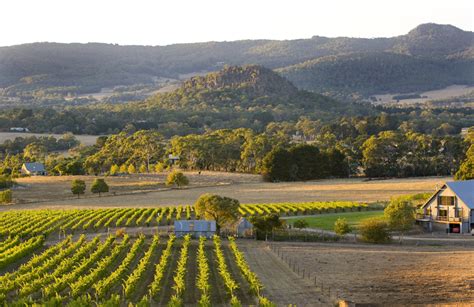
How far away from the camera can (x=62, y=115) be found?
19775 cm

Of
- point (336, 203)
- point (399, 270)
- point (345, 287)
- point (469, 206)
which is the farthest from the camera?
point (336, 203)

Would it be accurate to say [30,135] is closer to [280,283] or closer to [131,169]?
[131,169]

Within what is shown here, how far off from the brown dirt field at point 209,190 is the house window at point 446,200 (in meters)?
20.2

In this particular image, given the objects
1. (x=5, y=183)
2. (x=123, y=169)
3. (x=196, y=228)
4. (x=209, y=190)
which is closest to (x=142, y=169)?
(x=123, y=169)

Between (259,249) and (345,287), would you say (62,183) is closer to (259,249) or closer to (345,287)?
(259,249)

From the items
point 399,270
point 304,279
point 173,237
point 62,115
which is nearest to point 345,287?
point 304,279

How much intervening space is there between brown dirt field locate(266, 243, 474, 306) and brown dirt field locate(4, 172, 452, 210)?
31.8m

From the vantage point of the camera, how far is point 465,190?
5728 cm

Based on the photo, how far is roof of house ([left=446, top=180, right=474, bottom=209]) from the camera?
2196 inches

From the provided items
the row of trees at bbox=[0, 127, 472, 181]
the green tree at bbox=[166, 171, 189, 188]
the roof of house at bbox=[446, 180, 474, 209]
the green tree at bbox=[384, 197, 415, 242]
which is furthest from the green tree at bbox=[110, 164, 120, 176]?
the roof of house at bbox=[446, 180, 474, 209]

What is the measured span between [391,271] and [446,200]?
20.3 metres

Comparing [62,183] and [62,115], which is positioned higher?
[62,115]

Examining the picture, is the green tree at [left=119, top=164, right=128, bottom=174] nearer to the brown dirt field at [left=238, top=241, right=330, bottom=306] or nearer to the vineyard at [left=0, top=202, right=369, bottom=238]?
the vineyard at [left=0, top=202, right=369, bottom=238]

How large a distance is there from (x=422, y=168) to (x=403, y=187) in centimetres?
2041
